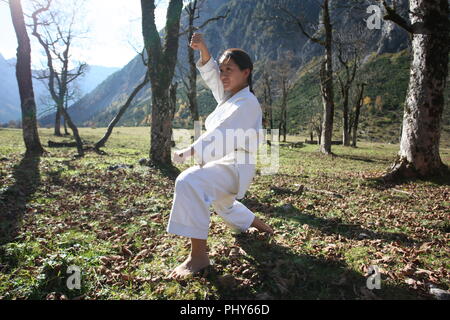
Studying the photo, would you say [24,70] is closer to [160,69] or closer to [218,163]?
[160,69]

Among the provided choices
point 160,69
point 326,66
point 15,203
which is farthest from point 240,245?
point 326,66

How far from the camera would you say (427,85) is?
8.30 m

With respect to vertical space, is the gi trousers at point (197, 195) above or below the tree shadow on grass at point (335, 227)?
above

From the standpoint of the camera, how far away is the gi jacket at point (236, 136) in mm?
3416

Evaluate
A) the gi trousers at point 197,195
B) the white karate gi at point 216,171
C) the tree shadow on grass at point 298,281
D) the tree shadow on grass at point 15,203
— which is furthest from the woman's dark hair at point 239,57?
the tree shadow on grass at point 15,203

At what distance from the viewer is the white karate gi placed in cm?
340

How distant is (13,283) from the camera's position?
138 inches

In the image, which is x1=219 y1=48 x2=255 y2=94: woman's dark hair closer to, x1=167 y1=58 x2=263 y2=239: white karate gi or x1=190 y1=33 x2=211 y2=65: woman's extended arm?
x1=167 y1=58 x2=263 y2=239: white karate gi

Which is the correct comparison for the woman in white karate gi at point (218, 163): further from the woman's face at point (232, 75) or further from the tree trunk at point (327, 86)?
the tree trunk at point (327, 86)

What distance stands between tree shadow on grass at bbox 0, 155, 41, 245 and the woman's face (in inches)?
173

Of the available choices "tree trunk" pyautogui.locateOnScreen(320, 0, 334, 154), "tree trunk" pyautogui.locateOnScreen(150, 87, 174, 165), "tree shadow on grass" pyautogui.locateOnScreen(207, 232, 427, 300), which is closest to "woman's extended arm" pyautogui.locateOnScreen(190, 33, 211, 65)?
"tree shadow on grass" pyautogui.locateOnScreen(207, 232, 427, 300)

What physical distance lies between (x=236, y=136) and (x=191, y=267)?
68.7 inches

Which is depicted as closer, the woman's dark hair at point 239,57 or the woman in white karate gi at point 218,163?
the woman in white karate gi at point 218,163
